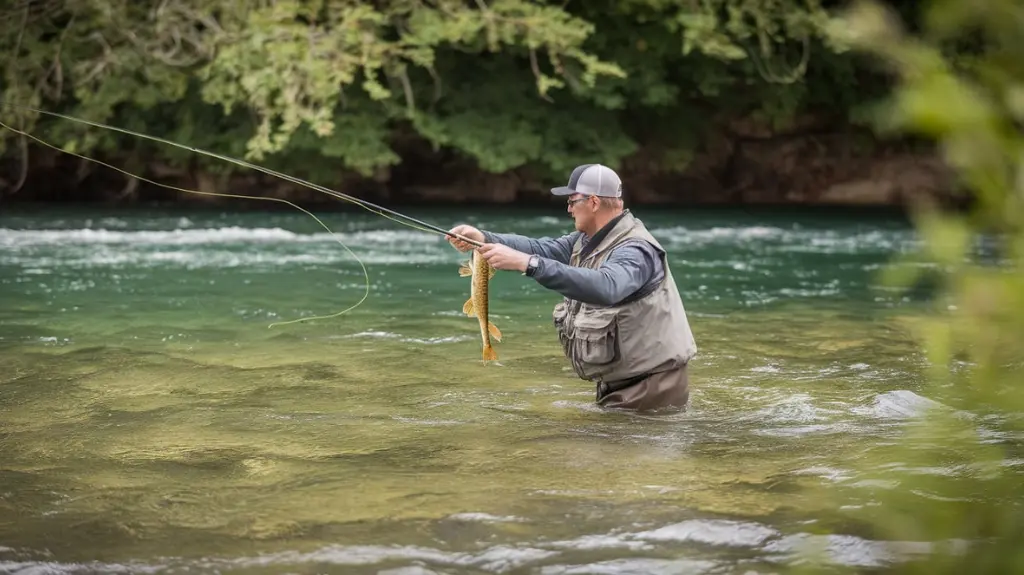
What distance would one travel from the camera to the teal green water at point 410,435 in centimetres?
387

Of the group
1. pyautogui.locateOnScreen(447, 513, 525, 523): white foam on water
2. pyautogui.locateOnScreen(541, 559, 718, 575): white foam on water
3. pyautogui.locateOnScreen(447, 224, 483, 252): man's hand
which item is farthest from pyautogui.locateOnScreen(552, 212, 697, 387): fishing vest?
pyautogui.locateOnScreen(541, 559, 718, 575): white foam on water

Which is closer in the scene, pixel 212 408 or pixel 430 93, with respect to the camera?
pixel 212 408

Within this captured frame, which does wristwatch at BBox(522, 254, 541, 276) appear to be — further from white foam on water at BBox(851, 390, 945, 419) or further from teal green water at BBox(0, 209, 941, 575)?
white foam on water at BBox(851, 390, 945, 419)

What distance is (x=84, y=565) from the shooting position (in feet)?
12.1

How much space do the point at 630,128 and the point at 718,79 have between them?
275 centimetres

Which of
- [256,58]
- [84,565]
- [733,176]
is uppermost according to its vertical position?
[256,58]

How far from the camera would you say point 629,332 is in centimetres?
562

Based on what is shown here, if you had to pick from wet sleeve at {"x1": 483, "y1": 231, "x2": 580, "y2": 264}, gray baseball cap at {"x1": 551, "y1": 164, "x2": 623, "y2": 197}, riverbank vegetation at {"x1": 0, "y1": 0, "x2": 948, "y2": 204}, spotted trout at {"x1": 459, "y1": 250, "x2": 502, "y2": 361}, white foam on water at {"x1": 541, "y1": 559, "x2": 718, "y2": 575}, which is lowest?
white foam on water at {"x1": 541, "y1": 559, "x2": 718, "y2": 575}

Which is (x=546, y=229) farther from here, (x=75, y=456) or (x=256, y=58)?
(x=75, y=456)

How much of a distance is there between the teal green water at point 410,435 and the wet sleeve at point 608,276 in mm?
657

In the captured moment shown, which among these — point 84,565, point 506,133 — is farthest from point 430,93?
point 84,565

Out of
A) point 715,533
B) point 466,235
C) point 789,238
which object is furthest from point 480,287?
point 789,238

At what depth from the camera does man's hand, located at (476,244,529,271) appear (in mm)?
5059

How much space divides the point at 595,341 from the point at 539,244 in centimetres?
72
